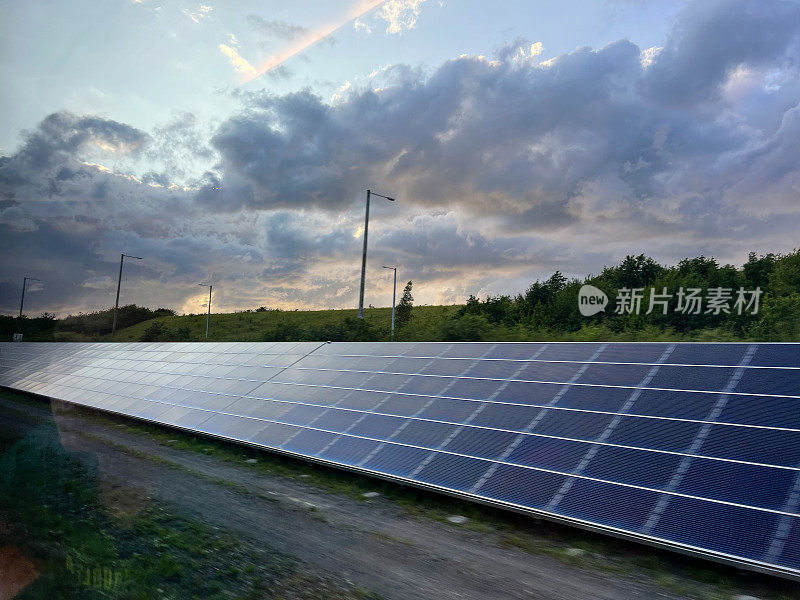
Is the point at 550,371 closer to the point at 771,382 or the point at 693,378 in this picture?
the point at 693,378

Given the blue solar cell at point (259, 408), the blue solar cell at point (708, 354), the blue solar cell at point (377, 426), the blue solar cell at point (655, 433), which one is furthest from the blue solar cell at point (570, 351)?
the blue solar cell at point (259, 408)

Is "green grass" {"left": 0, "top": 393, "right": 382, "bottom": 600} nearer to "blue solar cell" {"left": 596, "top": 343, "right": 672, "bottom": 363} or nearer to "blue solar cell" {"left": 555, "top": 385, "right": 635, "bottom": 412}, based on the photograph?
"blue solar cell" {"left": 555, "top": 385, "right": 635, "bottom": 412}

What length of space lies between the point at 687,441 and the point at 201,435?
13656 mm

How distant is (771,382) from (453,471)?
6037 millimetres

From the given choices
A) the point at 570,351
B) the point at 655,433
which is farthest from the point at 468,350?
the point at 655,433

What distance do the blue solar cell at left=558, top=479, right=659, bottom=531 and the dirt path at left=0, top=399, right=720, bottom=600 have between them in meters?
0.87

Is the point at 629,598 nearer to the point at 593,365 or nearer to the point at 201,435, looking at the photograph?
the point at 593,365

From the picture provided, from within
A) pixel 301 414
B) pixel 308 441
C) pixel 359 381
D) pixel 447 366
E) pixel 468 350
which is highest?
pixel 468 350

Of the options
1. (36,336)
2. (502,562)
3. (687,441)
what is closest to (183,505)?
(502,562)

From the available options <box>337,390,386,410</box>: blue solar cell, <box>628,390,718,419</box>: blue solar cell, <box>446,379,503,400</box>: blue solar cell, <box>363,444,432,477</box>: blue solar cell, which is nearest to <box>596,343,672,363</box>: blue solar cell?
<box>628,390,718,419</box>: blue solar cell

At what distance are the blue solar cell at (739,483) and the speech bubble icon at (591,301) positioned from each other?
140 feet

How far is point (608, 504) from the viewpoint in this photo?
804cm

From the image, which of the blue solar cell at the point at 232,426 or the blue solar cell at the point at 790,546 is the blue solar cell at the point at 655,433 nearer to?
the blue solar cell at the point at 790,546

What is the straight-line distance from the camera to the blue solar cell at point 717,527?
21.9 ft
